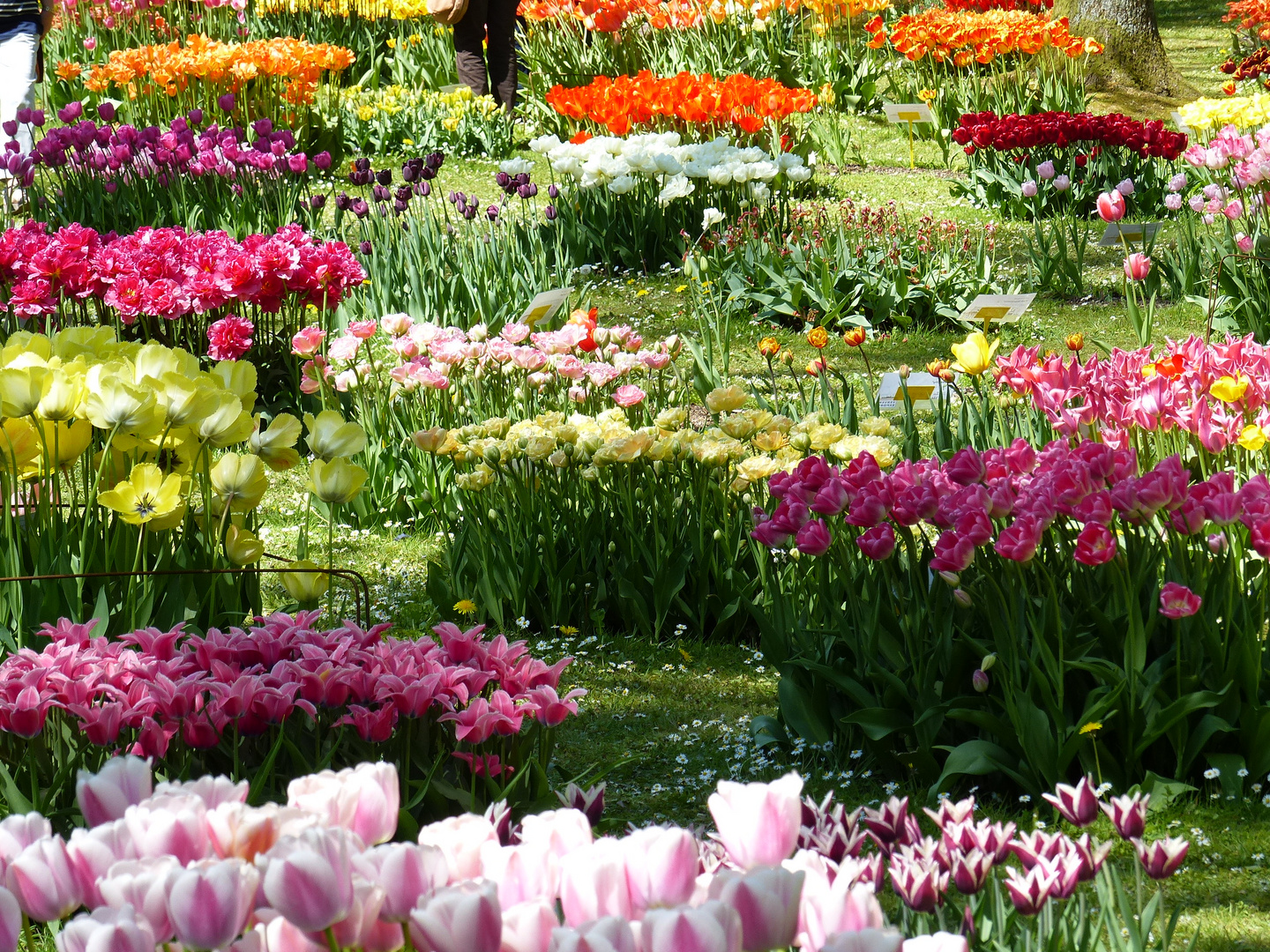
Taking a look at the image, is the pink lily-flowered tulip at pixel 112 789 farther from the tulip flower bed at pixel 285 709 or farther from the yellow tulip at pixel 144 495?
the yellow tulip at pixel 144 495

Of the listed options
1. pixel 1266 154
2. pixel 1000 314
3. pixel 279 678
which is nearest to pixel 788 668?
pixel 279 678

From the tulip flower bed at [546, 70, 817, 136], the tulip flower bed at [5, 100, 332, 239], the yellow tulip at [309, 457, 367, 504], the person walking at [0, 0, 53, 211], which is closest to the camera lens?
the yellow tulip at [309, 457, 367, 504]

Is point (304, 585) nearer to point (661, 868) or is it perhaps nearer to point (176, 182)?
point (661, 868)

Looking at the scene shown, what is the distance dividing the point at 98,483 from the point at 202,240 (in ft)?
7.85

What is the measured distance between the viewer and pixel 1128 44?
11.9 m

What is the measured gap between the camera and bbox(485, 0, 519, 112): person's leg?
11055mm

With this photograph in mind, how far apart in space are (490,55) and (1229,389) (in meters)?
9.76

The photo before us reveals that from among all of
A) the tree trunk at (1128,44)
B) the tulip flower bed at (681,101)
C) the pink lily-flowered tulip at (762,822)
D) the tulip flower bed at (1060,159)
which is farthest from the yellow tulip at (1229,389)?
the tree trunk at (1128,44)

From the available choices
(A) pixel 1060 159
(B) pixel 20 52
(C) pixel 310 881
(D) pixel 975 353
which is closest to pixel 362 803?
(C) pixel 310 881

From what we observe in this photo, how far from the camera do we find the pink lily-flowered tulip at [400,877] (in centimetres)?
92

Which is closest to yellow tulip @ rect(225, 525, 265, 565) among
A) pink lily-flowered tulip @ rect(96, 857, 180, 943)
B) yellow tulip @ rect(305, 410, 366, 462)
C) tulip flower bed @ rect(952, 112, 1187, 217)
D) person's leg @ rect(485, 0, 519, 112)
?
yellow tulip @ rect(305, 410, 366, 462)

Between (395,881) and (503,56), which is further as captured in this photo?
(503,56)

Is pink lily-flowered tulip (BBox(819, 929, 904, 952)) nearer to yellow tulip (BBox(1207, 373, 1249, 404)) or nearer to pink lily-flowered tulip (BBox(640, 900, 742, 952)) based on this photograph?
pink lily-flowered tulip (BBox(640, 900, 742, 952))

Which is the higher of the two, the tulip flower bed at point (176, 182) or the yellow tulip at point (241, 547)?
the tulip flower bed at point (176, 182)
